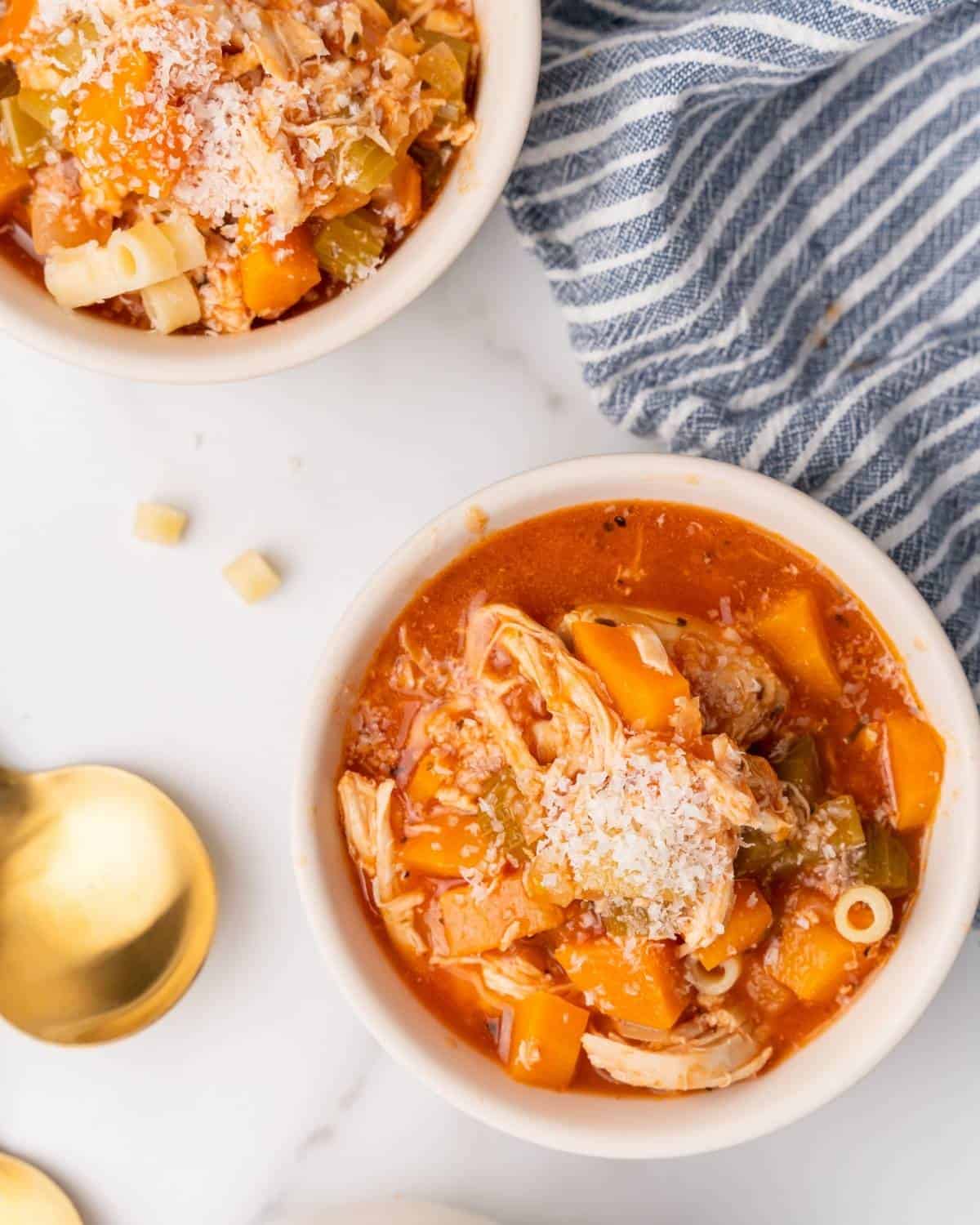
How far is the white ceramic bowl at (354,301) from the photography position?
8.11 ft

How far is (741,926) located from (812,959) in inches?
6.9

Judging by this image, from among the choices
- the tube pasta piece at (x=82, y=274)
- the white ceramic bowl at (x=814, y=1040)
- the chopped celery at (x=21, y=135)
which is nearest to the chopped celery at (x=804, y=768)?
the white ceramic bowl at (x=814, y=1040)

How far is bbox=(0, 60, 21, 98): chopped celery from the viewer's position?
8.20ft

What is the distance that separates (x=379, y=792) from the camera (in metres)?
2.59

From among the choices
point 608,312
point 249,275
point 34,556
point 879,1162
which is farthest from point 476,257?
point 879,1162

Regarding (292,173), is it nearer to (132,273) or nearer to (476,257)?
(132,273)

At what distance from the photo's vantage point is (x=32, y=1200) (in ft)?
9.76

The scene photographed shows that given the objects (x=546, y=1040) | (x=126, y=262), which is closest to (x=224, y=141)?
(x=126, y=262)

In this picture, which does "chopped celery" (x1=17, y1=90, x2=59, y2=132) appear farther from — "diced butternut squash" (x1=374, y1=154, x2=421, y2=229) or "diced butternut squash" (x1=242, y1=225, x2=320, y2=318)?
"diced butternut squash" (x1=374, y1=154, x2=421, y2=229)

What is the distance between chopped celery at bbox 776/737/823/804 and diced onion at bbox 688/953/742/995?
0.32 meters

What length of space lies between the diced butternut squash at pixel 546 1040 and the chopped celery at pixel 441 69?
162 centimetres

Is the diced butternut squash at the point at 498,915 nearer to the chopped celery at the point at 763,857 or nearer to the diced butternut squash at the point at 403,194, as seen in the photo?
the chopped celery at the point at 763,857

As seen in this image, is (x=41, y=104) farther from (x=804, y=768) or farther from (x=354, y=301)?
(x=804, y=768)

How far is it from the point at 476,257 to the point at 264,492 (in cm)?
65
